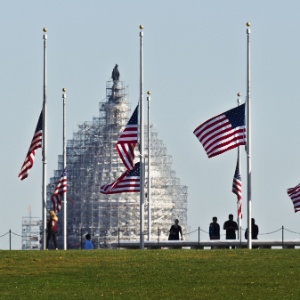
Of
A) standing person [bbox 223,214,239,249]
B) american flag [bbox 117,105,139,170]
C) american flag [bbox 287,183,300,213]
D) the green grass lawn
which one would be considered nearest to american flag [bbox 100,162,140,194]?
american flag [bbox 117,105,139,170]

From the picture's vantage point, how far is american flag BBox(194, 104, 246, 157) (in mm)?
46312

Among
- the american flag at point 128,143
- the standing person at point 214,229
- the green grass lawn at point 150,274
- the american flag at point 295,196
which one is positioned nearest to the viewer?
the green grass lawn at point 150,274

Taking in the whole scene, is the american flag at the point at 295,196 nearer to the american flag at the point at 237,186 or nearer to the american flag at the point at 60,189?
the american flag at the point at 237,186

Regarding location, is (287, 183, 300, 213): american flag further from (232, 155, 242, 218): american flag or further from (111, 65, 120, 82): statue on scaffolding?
(111, 65, 120, 82): statue on scaffolding

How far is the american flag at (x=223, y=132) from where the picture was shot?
152ft

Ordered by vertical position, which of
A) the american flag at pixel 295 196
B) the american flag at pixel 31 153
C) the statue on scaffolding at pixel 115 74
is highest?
the statue on scaffolding at pixel 115 74

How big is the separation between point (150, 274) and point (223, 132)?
52.1 feet

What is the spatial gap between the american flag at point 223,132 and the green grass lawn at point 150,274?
25.6 feet

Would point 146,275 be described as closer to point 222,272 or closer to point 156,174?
point 222,272

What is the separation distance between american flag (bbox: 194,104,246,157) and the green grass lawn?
307 inches

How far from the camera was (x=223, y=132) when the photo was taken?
47.1 meters

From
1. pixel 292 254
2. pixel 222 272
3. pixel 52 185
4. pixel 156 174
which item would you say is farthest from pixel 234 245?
pixel 156 174

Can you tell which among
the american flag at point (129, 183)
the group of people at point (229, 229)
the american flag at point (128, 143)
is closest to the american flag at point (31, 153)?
the american flag at point (128, 143)

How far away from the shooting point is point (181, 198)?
195 meters
